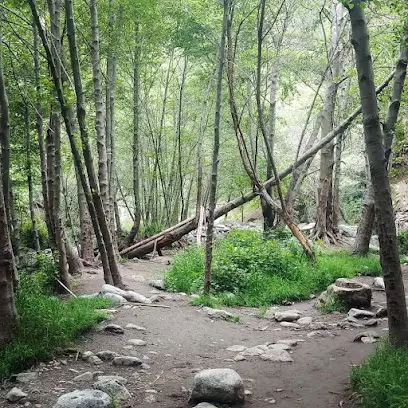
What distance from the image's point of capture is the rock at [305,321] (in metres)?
6.38

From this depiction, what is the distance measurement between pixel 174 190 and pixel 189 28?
928 centimetres

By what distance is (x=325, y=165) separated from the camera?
1319 cm

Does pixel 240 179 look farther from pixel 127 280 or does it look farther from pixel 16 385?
pixel 16 385

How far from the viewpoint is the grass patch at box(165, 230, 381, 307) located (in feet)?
25.7

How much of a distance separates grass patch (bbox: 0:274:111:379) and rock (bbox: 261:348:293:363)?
84.0 inches

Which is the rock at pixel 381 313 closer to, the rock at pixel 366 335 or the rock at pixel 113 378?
the rock at pixel 366 335

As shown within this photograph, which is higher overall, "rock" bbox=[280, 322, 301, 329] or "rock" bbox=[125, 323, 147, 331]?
"rock" bbox=[125, 323, 147, 331]

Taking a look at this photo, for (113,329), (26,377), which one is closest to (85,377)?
(26,377)

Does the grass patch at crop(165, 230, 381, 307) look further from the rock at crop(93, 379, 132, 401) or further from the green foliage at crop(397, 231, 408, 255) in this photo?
the rock at crop(93, 379, 132, 401)

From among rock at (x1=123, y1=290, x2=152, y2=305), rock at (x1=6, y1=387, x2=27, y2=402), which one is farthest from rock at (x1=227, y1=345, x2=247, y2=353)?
rock at (x1=6, y1=387, x2=27, y2=402)

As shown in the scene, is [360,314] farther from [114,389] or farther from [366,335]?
[114,389]

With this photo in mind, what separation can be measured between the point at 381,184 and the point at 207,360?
8.90 ft

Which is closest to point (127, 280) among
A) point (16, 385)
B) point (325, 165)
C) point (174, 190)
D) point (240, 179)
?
point (16, 385)

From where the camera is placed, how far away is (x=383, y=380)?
321cm
